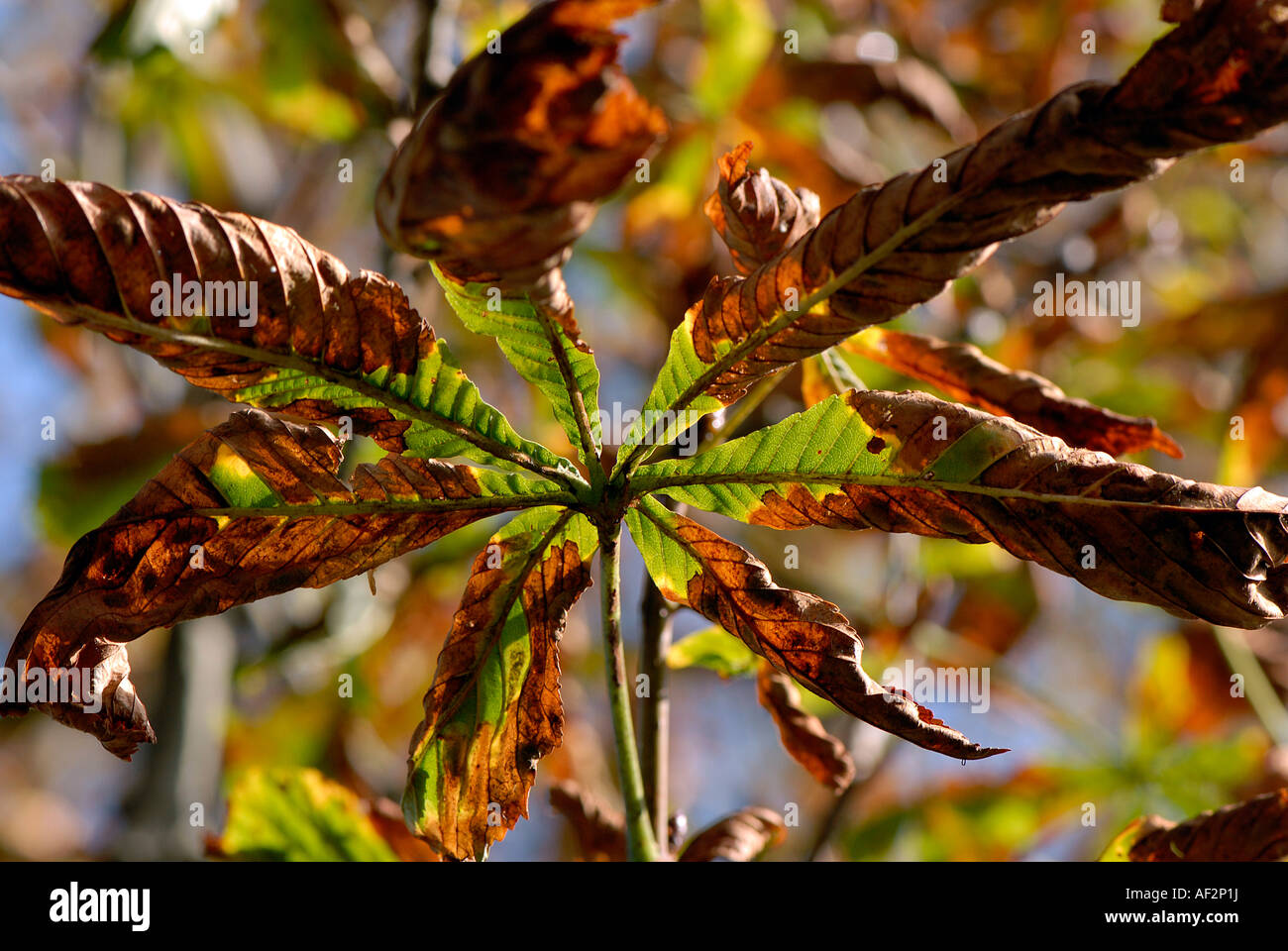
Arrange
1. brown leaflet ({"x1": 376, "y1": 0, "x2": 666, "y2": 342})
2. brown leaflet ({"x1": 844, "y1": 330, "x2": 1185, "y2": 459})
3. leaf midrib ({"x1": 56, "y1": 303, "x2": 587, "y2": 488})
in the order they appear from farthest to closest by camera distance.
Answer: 1. brown leaflet ({"x1": 844, "y1": 330, "x2": 1185, "y2": 459})
2. leaf midrib ({"x1": 56, "y1": 303, "x2": 587, "y2": 488})
3. brown leaflet ({"x1": 376, "y1": 0, "x2": 666, "y2": 342})

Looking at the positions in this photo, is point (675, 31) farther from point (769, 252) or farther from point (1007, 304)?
point (769, 252)

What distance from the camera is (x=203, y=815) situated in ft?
5.61

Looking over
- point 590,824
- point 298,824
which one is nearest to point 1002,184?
point 590,824

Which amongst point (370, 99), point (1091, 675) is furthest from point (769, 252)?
point (1091, 675)

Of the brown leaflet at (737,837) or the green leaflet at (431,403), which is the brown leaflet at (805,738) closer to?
the brown leaflet at (737,837)

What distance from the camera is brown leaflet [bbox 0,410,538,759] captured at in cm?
67

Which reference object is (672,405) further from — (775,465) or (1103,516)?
(1103,516)

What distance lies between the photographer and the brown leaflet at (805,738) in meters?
0.92

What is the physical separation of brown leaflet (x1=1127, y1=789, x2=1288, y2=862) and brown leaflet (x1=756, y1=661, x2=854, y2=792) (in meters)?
0.33

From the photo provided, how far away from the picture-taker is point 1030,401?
2.87 ft

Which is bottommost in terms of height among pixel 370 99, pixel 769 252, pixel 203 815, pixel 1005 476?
pixel 203 815

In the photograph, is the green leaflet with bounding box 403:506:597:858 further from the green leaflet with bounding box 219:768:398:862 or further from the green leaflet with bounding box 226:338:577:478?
the green leaflet with bounding box 219:768:398:862

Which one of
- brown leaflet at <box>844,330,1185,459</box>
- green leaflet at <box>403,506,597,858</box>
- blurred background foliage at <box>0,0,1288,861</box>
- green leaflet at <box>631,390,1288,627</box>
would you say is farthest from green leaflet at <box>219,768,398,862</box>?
brown leaflet at <box>844,330,1185,459</box>

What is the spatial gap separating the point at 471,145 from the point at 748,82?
170 cm
